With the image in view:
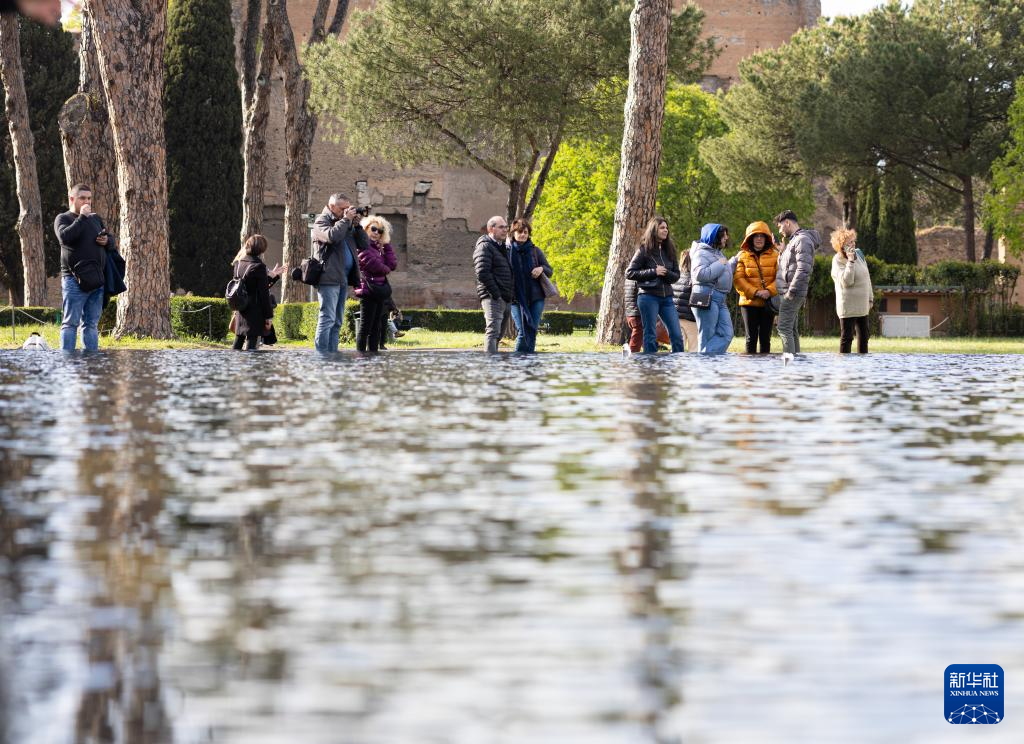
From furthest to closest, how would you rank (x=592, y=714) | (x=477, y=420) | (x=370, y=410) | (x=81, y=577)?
(x=370, y=410) < (x=477, y=420) < (x=81, y=577) < (x=592, y=714)

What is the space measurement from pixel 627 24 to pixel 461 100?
3.86 metres

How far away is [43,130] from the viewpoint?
4084 cm

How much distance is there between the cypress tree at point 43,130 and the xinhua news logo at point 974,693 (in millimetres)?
41488

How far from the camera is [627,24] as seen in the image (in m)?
29.1

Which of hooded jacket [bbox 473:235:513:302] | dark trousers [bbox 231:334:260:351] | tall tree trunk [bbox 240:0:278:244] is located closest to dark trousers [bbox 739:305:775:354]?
hooded jacket [bbox 473:235:513:302]

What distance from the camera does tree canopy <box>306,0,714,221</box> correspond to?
29141 millimetres

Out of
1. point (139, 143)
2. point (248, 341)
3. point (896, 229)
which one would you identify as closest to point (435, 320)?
point (896, 229)

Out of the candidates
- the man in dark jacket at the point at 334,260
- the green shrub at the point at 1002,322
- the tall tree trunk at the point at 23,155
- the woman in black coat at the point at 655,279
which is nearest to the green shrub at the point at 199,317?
the tall tree trunk at the point at 23,155

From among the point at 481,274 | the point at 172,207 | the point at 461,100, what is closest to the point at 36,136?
the point at 172,207

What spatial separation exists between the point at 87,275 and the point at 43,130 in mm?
30626

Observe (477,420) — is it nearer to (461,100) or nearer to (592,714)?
(592,714)

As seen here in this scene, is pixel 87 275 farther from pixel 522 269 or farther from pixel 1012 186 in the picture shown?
pixel 1012 186

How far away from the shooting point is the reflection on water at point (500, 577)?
133cm

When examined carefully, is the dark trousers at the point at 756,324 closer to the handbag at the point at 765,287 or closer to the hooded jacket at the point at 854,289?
the handbag at the point at 765,287
